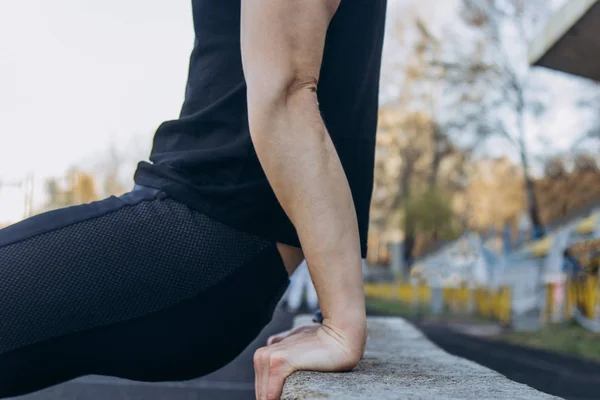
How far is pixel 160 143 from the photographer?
1.20m

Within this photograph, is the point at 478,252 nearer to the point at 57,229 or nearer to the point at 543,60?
the point at 543,60

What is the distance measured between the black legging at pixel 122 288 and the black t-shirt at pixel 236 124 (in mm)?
36

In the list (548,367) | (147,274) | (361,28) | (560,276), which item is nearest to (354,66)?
(361,28)

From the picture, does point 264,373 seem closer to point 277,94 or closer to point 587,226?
point 277,94

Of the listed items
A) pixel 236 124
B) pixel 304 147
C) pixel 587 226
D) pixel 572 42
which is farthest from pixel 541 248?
pixel 304 147

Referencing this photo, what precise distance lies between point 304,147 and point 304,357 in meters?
0.30

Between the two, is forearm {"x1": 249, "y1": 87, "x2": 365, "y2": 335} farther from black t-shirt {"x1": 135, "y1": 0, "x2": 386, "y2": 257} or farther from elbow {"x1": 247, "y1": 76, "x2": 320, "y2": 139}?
black t-shirt {"x1": 135, "y1": 0, "x2": 386, "y2": 257}

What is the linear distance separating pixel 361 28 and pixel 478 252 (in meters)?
15.2

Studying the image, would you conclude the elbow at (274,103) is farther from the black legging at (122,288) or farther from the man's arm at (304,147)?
the black legging at (122,288)

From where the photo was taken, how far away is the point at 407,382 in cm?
100

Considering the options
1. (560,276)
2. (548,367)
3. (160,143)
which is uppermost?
(160,143)

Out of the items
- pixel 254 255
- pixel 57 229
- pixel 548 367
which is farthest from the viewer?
pixel 548 367

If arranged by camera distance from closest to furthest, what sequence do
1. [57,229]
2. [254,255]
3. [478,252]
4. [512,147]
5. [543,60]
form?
[57,229] < [254,255] < [543,60] < [478,252] < [512,147]

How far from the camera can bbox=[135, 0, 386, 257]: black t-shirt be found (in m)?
1.10
